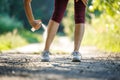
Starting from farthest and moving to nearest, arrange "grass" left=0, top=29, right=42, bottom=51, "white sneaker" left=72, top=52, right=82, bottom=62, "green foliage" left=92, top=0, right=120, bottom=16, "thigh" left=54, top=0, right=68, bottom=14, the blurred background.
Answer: "grass" left=0, top=29, right=42, bottom=51 → the blurred background → "green foliage" left=92, top=0, right=120, bottom=16 → "thigh" left=54, top=0, right=68, bottom=14 → "white sneaker" left=72, top=52, right=82, bottom=62

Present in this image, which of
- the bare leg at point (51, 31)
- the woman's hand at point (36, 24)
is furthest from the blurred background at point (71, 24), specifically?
the woman's hand at point (36, 24)

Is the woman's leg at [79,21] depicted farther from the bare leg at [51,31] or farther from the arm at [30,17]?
the arm at [30,17]

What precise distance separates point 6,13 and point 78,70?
82.4ft

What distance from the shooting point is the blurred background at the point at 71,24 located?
40.0ft

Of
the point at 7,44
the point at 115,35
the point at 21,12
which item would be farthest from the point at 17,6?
the point at 115,35

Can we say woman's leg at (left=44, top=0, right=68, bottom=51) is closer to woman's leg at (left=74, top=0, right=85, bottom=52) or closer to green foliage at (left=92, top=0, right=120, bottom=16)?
woman's leg at (left=74, top=0, right=85, bottom=52)

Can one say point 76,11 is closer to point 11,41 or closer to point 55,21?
point 55,21

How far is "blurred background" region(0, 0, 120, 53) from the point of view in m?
12.2

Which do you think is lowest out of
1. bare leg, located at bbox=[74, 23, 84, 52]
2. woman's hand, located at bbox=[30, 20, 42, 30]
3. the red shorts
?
bare leg, located at bbox=[74, 23, 84, 52]

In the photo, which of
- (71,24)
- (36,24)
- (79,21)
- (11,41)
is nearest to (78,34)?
(79,21)

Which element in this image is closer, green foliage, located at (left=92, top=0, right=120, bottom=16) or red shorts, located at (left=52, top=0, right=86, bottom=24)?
red shorts, located at (left=52, top=0, right=86, bottom=24)

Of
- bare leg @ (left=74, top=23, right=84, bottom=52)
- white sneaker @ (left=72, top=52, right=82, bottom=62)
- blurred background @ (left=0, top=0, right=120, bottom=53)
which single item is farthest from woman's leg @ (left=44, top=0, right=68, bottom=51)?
blurred background @ (left=0, top=0, right=120, bottom=53)

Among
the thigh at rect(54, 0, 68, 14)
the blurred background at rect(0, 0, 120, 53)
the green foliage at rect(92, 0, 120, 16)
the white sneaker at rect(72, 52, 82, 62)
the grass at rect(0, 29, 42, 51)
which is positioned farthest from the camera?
the grass at rect(0, 29, 42, 51)

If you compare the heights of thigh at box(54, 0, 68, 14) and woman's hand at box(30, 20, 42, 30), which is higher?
thigh at box(54, 0, 68, 14)
